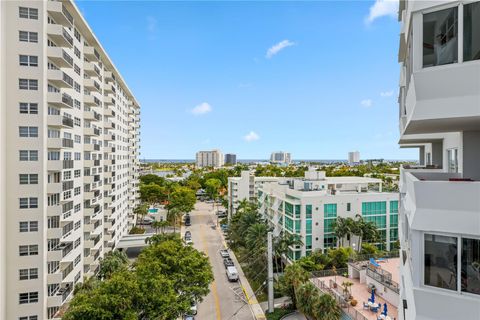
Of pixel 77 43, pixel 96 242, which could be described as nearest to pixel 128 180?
pixel 96 242

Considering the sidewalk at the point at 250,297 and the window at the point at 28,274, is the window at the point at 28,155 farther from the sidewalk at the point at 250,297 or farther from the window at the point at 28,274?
the sidewalk at the point at 250,297

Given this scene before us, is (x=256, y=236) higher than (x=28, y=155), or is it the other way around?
(x=28, y=155)

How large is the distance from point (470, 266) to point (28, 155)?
27.2 metres

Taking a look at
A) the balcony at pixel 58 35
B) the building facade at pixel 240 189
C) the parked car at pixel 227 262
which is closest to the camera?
the balcony at pixel 58 35

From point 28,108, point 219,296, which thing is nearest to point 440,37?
point 28,108

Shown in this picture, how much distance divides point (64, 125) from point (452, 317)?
27559 millimetres

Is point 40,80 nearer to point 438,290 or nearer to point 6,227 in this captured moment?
point 6,227

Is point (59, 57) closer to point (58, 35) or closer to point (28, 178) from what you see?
point (58, 35)

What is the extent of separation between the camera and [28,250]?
74.4ft

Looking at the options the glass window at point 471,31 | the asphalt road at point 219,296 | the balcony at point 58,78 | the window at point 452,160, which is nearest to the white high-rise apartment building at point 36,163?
the balcony at point 58,78

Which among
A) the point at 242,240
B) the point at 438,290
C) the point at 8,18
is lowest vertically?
the point at 242,240

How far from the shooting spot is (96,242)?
3494 cm

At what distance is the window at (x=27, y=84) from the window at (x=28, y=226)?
34.3 ft

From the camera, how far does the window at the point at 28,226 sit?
22719mm
